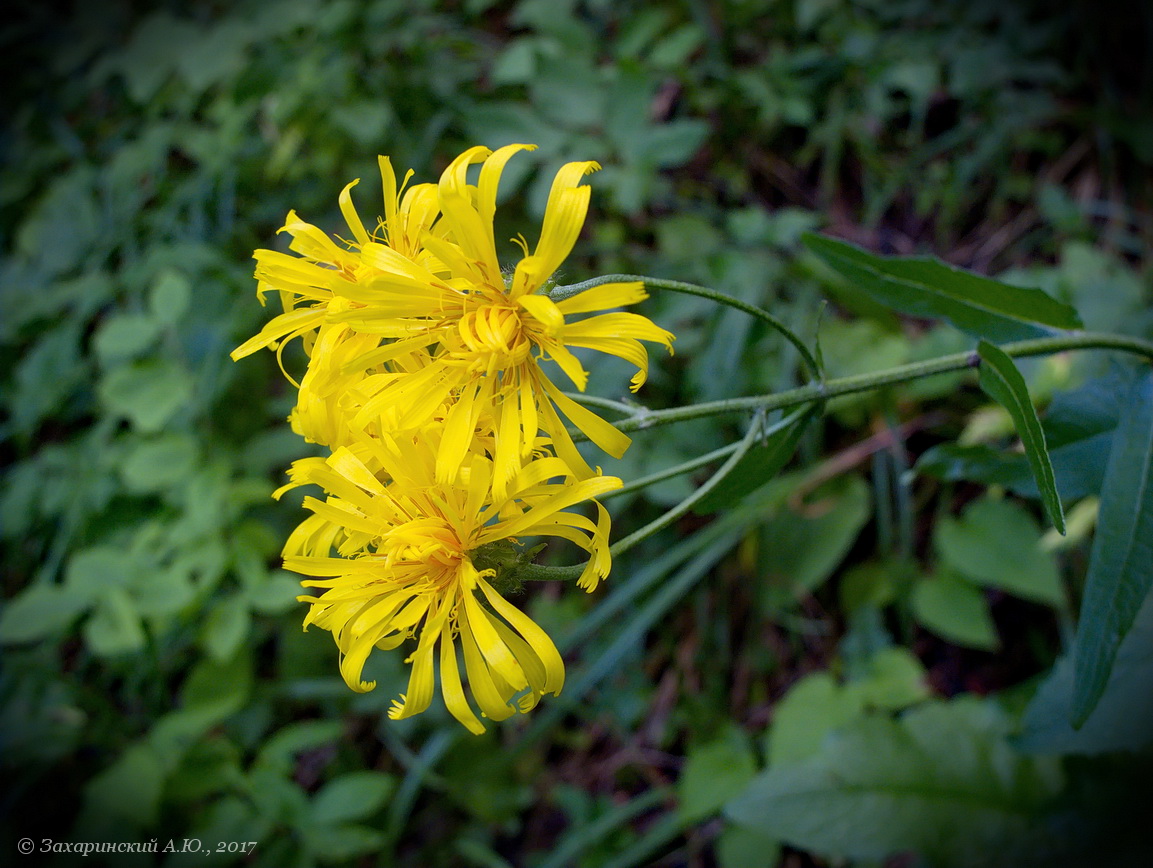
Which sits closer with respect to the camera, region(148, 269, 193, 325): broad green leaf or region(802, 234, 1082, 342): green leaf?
region(802, 234, 1082, 342): green leaf

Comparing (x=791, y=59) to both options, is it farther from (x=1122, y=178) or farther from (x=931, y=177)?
(x=1122, y=178)

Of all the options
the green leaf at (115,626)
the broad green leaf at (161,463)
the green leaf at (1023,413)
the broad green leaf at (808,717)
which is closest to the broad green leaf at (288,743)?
the green leaf at (115,626)

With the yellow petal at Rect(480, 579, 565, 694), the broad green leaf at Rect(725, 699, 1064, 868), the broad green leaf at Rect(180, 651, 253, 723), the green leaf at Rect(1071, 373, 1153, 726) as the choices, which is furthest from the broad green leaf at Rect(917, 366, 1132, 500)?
the broad green leaf at Rect(180, 651, 253, 723)

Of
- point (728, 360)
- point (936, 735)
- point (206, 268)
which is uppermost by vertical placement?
point (206, 268)

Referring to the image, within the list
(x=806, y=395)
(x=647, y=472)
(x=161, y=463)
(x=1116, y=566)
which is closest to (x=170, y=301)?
(x=161, y=463)

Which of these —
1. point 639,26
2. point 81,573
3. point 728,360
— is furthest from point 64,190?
point 728,360

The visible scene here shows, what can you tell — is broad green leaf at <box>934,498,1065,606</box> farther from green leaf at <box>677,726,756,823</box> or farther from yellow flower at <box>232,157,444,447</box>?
yellow flower at <box>232,157,444,447</box>
